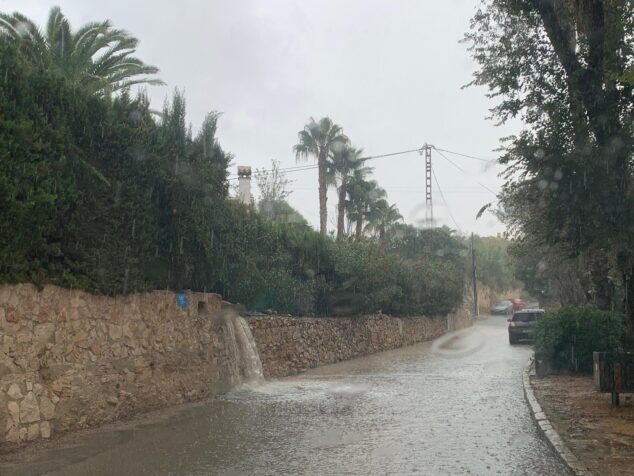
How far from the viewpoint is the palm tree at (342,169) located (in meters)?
44.8

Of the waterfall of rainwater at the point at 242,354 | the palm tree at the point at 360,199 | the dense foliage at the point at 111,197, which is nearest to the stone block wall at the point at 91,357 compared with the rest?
the dense foliage at the point at 111,197

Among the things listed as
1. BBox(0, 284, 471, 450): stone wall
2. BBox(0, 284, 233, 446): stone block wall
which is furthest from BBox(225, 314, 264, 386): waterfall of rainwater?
BBox(0, 284, 233, 446): stone block wall

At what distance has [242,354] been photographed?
1522 cm

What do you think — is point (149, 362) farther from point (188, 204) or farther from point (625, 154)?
point (625, 154)

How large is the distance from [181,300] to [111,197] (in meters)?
2.78

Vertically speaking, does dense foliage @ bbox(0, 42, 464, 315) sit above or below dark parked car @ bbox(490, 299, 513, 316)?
above

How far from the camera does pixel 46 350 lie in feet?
28.5

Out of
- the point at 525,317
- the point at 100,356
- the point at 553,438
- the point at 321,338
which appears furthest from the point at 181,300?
the point at 525,317

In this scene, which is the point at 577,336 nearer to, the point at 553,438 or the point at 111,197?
the point at 553,438

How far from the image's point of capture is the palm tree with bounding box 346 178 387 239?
150 ft

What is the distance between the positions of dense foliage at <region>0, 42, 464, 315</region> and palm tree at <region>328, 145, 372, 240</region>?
26621 mm

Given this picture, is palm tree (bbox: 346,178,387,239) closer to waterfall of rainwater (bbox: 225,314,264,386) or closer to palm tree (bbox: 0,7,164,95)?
palm tree (bbox: 0,7,164,95)

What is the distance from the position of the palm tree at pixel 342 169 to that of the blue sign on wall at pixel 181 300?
31.9 m

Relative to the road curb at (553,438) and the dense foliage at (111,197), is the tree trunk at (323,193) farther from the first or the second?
the road curb at (553,438)
